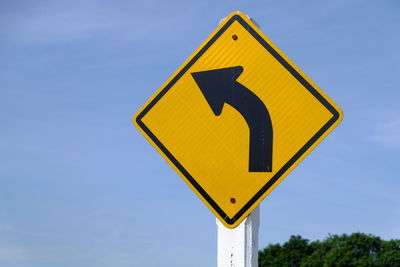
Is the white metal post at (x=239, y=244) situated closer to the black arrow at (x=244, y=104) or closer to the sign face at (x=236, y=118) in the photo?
the sign face at (x=236, y=118)

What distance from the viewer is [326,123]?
112 inches

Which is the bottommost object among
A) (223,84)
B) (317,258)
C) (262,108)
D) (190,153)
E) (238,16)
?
(190,153)

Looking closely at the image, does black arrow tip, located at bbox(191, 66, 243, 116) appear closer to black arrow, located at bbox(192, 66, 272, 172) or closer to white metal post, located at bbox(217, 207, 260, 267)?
black arrow, located at bbox(192, 66, 272, 172)

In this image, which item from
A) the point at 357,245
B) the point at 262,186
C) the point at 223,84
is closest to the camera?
the point at 262,186

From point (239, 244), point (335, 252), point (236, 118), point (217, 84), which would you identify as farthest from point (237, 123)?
point (335, 252)

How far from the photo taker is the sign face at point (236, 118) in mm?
2822

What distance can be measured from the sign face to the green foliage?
43484 millimetres

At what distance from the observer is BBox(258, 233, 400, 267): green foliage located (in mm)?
43219

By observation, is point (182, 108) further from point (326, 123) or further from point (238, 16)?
point (326, 123)

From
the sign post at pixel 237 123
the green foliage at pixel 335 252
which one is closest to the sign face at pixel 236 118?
the sign post at pixel 237 123

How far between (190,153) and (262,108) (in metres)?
0.50

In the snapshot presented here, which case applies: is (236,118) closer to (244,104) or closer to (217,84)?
(244,104)

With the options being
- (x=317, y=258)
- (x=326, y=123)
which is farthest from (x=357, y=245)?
(x=326, y=123)

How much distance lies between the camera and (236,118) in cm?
291
